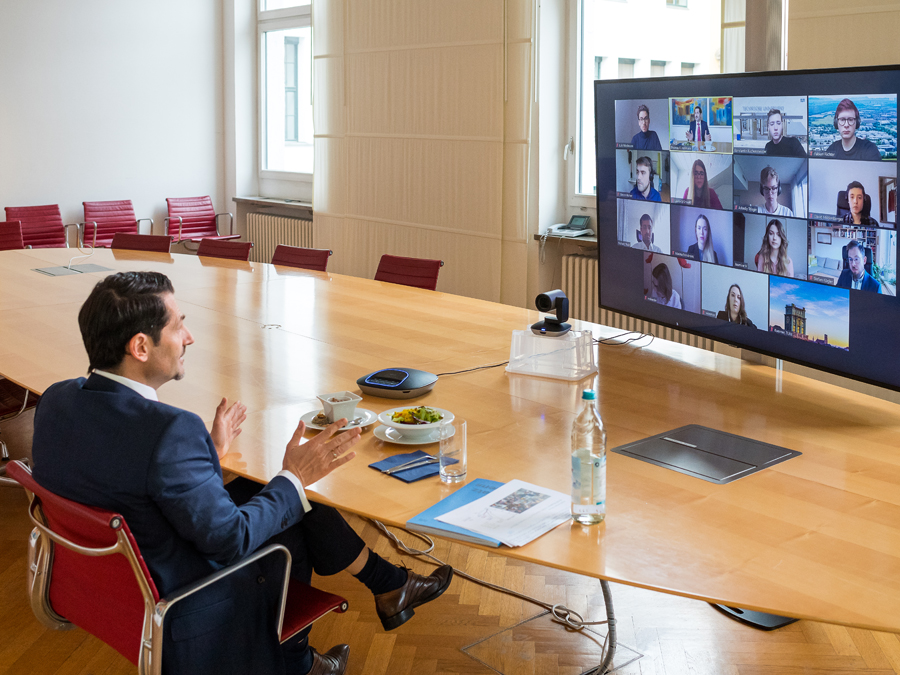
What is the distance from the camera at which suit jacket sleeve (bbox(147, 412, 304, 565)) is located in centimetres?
174

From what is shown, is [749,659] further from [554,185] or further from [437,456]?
[554,185]

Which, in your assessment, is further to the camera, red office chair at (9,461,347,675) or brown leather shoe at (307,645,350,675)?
brown leather shoe at (307,645,350,675)

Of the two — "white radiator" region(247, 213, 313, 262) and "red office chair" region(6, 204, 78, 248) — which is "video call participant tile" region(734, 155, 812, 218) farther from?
"red office chair" region(6, 204, 78, 248)

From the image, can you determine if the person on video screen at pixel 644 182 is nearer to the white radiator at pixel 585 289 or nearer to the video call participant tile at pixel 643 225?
the video call participant tile at pixel 643 225

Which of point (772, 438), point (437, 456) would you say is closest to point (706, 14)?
point (772, 438)

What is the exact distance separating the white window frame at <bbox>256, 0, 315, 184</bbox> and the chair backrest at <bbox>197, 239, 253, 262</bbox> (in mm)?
2956

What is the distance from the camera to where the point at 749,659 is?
2.71 m

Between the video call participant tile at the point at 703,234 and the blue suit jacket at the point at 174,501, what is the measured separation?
1.63m

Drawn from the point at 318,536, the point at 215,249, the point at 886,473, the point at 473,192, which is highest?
the point at 473,192

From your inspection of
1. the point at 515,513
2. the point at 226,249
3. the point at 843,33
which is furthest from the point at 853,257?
the point at 226,249

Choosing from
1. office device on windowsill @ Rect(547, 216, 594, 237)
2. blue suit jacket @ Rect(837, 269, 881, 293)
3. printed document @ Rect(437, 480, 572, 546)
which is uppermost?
office device on windowsill @ Rect(547, 216, 594, 237)

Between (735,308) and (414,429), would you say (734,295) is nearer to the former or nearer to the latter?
(735,308)

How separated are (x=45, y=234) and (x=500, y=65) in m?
4.62

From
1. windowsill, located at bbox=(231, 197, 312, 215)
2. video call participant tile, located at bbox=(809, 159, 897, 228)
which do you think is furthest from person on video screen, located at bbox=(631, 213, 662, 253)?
windowsill, located at bbox=(231, 197, 312, 215)
